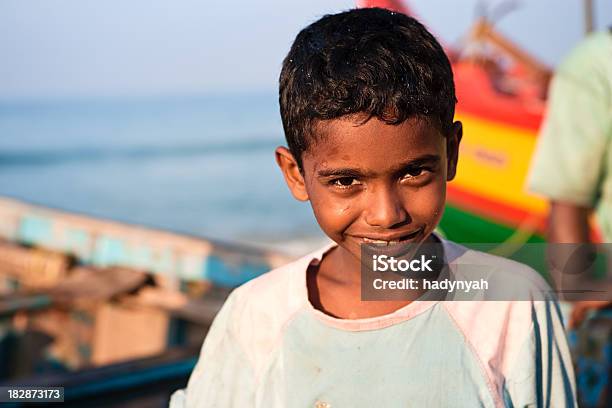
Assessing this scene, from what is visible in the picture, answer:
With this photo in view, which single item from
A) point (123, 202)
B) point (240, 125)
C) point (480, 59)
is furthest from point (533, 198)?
point (240, 125)

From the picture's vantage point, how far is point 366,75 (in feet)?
4.31

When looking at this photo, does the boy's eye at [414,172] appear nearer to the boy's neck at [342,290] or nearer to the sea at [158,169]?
the boy's neck at [342,290]

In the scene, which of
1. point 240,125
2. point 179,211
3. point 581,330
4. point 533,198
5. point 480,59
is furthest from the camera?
point 240,125

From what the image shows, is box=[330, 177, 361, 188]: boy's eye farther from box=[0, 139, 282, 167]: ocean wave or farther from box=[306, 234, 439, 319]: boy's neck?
box=[0, 139, 282, 167]: ocean wave

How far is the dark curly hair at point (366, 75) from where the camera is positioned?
4.28 feet

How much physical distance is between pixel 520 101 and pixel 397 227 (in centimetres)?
474

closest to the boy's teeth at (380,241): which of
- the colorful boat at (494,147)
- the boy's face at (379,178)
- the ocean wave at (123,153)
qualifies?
the boy's face at (379,178)

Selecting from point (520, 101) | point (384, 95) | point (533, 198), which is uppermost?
point (520, 101)

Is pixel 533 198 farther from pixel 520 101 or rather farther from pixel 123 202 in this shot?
pixel 123 202

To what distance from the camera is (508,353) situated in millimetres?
1374

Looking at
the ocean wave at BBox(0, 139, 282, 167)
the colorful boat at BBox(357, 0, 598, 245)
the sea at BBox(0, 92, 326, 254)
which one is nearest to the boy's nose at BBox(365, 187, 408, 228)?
the colorful boat at BBox(357, 0, 598, 245)

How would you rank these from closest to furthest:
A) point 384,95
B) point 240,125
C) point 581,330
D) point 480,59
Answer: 1. point 384,95
2. point 581,330
3. point 480,59
4. point 240,125

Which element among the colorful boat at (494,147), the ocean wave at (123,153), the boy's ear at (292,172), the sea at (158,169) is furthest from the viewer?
the ocean wave at (123,153)

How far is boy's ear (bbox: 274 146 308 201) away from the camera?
1.53m
